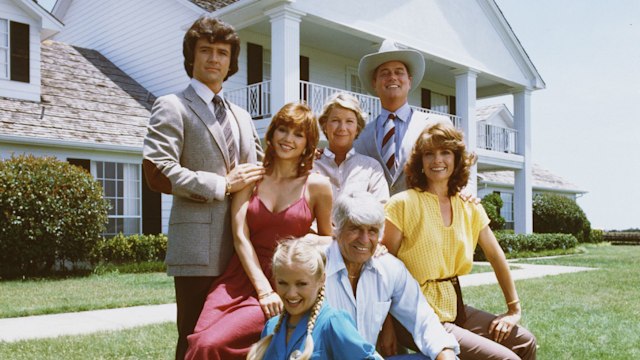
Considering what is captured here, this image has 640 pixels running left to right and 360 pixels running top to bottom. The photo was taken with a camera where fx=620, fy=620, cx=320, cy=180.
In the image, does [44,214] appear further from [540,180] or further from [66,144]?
[540,180]

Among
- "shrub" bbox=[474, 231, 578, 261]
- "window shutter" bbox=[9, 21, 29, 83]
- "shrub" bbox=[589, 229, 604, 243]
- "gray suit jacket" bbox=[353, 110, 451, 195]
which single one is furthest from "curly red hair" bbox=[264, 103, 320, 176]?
"shrub" bbox=[589, 229, 604, 243]

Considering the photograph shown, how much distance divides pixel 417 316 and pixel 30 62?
13.9 meters

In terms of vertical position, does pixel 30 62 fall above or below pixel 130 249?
above

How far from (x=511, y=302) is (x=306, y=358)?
5.10ft

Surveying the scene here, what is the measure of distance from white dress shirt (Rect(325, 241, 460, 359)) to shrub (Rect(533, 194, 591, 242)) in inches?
969

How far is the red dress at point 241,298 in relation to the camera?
113 inches

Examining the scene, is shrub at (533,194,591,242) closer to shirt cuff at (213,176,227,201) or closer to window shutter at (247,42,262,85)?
window shutter at (247,42,262,85)

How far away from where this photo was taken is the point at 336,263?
3.10 metres

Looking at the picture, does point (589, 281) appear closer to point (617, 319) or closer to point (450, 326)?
point (617, 319)

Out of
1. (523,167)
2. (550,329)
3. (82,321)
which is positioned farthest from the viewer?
(523,167)

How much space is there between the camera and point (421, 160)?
11.6 ft

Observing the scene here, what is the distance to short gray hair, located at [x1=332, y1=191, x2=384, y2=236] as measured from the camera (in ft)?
9.84

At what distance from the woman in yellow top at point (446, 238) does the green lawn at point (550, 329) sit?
2311 mm

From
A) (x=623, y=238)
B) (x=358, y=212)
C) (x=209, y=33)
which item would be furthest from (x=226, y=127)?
(x=623, y=238)
